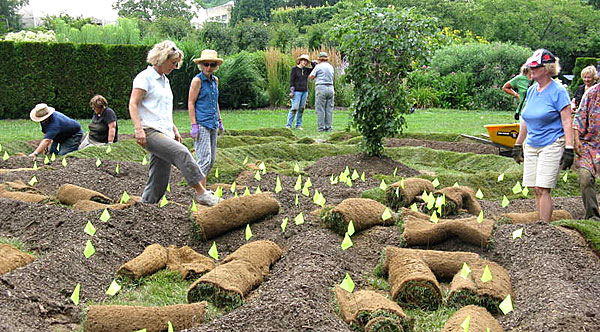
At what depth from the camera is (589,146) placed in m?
6.45

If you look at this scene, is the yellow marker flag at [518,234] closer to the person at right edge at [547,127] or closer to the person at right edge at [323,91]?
the person at right edge at [547,127]

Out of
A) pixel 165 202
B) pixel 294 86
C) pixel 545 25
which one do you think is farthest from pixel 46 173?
pixel 545 25

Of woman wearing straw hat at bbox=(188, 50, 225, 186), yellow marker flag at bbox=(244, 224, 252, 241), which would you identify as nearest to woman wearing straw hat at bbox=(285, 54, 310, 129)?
woman wearing straw hat at bbox=(188, 50, 225, 186)

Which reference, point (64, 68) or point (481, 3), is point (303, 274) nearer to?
point (64, 68)

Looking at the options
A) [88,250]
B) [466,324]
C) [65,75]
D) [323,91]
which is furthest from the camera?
[65,75]

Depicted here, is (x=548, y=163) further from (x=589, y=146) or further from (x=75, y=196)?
(x=75, y=196)

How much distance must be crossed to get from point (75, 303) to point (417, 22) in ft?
22.5

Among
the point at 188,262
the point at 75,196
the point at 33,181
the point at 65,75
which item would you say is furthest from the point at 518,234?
the point at 65,75

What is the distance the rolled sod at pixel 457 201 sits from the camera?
6324 millimetres

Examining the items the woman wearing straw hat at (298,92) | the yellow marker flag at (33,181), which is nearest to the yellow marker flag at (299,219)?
the yellow marker flag at (33,181)

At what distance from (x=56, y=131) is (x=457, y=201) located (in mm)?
6340

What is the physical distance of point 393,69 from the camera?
31.4 feet

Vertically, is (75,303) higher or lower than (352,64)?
lower

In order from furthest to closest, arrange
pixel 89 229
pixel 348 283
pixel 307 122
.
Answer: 1. pixel 307 122
2. pixel 89 229
3. pixel 348 283
